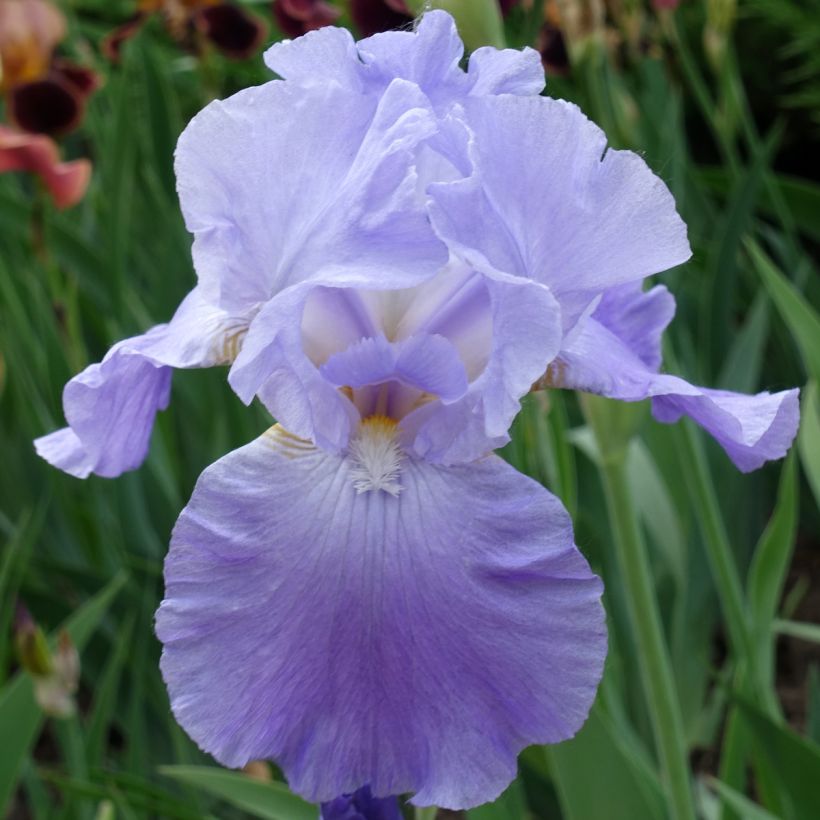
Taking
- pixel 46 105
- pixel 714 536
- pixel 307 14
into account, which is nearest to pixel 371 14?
pixel 307 14

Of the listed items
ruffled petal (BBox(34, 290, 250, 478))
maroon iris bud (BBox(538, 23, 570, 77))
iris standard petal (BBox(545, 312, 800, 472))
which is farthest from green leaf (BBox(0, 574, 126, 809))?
maroon iris bud (BBox(538, 23, 570, 77))

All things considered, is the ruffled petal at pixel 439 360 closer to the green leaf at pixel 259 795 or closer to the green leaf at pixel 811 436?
the green leaf at pixel 259 795

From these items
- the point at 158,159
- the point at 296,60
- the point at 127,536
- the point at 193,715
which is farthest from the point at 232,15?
the point at 193,715

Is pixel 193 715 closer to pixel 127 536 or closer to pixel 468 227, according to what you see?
pixel 468 227

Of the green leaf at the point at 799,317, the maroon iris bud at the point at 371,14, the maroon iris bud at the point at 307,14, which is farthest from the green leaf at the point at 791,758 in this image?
the maroon iris bud at the point at 307,14

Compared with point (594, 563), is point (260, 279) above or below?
above

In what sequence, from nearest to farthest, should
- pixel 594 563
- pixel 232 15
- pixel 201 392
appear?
pixel 594 563 < pixel 201 392 < pixel 232 15

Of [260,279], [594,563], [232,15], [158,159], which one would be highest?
[260,279]

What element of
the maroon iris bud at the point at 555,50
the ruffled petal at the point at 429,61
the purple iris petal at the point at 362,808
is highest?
the ruffled petal at the point at 429,61
